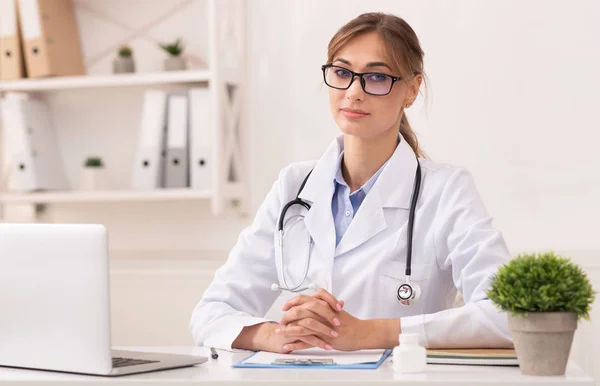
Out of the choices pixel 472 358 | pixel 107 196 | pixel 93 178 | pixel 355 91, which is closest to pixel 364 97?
pixel 355 91

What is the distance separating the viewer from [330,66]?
2.03 metres

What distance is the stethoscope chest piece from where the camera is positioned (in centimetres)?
190

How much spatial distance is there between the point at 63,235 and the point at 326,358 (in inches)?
20.2

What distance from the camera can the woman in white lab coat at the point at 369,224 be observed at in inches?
76.1

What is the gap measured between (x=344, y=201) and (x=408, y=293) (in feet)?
1.10

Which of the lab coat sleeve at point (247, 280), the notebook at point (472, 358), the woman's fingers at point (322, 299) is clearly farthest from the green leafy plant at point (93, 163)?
the notebook at point (472, 358)

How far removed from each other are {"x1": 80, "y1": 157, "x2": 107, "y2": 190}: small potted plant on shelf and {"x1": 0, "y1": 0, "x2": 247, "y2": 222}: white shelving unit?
6cm

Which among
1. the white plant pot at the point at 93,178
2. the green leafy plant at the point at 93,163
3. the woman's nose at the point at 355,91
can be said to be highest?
the woman's nose at the point at 355,91

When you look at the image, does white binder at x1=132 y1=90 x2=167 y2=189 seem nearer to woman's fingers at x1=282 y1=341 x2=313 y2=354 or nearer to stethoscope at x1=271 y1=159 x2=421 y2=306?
stethoscope at x1=271 y1=159 x2=421 y2=306

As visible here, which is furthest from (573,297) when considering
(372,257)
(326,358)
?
(372,257)

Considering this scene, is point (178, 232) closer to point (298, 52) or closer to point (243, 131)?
point (243, 131)

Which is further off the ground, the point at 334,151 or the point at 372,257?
the point at 334,151

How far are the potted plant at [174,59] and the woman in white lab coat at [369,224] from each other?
1136 millimetres

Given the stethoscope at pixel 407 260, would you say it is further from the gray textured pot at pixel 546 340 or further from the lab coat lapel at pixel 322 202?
the gray textured pot at pixel 546 340
